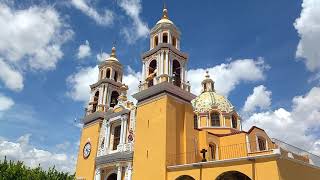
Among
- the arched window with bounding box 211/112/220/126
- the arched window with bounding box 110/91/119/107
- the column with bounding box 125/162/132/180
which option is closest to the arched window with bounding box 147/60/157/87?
the column with bounding box 125/162/132/180

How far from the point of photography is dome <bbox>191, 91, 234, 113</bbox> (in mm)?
30719

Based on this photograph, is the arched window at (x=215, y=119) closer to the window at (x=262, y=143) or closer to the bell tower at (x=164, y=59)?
the window at (x=262, y=143)

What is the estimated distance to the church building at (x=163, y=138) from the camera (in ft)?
53.6

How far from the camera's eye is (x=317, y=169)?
56.2 ft

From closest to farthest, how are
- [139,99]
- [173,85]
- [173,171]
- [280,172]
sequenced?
[280,172]
[173,171]
[173,85]
[139,99]

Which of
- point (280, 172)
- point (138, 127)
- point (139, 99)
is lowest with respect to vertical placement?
point (280, 172)

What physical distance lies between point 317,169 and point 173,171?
297 inches

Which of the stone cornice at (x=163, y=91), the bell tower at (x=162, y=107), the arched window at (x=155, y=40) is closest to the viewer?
the bell tower at (x=162, y=107)

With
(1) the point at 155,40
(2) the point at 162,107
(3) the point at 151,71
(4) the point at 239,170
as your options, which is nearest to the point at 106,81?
(3) the point at 151,71

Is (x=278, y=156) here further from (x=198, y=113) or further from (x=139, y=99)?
(x=198, y=113)

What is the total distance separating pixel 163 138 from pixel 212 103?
12811 mm

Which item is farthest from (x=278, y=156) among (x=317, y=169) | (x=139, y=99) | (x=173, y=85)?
(x=139, y=99)

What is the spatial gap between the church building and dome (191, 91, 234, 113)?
1817 millimetres

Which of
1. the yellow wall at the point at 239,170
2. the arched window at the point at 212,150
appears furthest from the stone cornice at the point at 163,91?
the yellow wall at the point at 239,170
